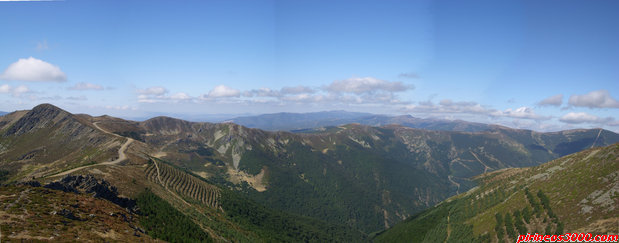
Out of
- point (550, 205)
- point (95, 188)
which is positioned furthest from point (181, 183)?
point (550, 205)

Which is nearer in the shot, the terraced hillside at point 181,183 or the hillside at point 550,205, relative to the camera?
the hillside at point 550,205

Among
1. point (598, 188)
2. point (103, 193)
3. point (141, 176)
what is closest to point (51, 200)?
point (103, 193)

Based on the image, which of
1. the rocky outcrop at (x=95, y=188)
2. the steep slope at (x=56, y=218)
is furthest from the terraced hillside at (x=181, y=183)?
the steep slope at (x=56, y=218)

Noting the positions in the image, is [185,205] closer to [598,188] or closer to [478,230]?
[478,230]

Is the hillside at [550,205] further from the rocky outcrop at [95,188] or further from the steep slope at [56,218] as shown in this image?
the rocky outcrop at [95,188]

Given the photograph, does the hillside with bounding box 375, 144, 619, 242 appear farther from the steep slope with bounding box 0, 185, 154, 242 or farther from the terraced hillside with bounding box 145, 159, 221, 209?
the terraced hillside with bounding box 145, 159, 221, 209
